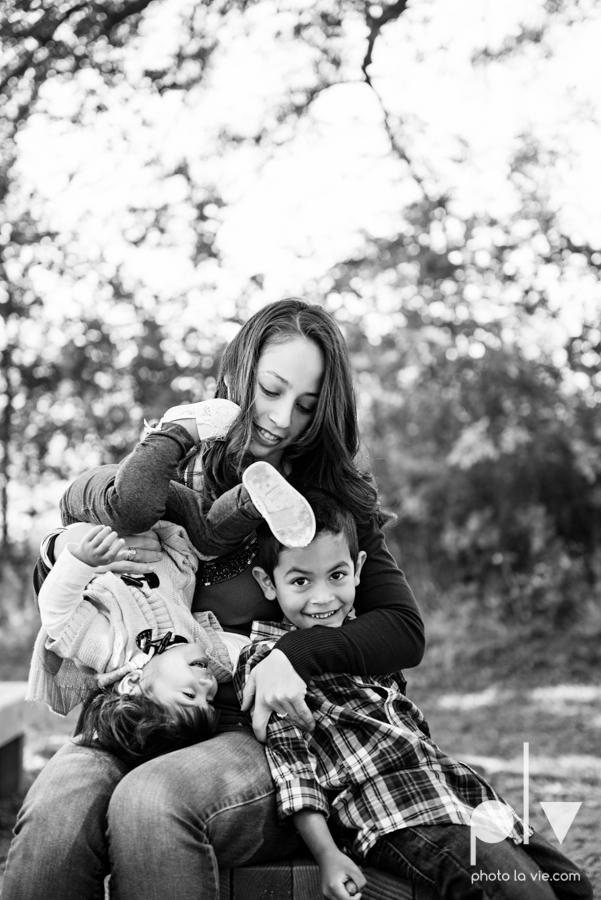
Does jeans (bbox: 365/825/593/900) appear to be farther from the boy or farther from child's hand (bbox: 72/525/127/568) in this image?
child's hand (bbox: 72/525/127/568)

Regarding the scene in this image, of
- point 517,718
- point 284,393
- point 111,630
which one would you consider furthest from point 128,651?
point 517,718

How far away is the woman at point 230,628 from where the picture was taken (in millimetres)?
1805

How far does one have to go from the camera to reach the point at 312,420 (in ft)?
7.50

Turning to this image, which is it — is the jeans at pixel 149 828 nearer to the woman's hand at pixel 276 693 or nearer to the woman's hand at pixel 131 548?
the woman's hand at pixel 276 693

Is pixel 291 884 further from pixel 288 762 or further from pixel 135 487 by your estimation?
pixel 135 487

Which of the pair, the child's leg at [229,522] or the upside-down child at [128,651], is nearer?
the upside-down child at [128,651]

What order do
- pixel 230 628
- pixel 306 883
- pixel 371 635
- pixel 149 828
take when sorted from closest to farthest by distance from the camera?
pixel 149 828
pixel 306 883
pixel 371 635
pixel 230 628

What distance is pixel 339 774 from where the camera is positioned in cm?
201

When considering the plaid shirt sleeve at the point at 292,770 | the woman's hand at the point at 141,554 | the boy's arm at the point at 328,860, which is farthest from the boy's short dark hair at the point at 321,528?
the boy's arm at the point at 328,860

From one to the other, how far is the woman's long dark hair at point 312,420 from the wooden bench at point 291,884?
Answer: 2.59 feet

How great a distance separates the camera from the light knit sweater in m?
2.07

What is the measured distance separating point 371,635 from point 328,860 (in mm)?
486

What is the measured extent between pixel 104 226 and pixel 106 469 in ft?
12.0

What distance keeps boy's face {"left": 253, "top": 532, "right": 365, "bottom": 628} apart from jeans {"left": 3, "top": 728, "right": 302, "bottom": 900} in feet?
1.17
